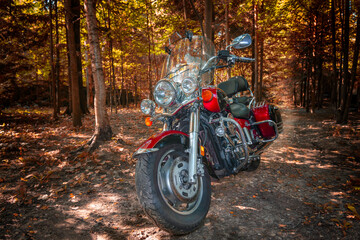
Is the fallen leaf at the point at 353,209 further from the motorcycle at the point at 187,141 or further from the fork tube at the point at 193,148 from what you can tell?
the fork tube at the point at 193,148

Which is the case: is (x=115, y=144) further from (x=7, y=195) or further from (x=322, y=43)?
(x=322, y=43)

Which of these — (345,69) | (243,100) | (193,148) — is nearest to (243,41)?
(243,100)

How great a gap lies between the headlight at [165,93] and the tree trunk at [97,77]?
12.3 ft

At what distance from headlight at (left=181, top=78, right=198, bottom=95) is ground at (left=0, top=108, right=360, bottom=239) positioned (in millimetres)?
1709

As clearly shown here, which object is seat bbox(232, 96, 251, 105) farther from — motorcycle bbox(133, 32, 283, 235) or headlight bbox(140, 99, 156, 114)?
headlight bbox(140, 99, 156, 114)

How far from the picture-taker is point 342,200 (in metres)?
3.15

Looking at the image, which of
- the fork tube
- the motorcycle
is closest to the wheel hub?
the motorcycle

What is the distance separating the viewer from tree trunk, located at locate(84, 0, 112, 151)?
556cm

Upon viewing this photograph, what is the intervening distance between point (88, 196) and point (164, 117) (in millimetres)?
2067

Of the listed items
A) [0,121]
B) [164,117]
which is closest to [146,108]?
[164,117]

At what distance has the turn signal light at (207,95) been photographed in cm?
265

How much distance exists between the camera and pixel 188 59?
2.84 meters

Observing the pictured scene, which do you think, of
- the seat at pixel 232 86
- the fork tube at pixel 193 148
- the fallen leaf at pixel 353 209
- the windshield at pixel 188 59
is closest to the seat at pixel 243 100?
the seat at pixel 232 86

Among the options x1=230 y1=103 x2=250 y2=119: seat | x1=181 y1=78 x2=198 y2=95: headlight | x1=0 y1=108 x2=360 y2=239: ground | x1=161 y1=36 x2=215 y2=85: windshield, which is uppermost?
x1=161 y1=36 x2=215 y2=85: windshield
